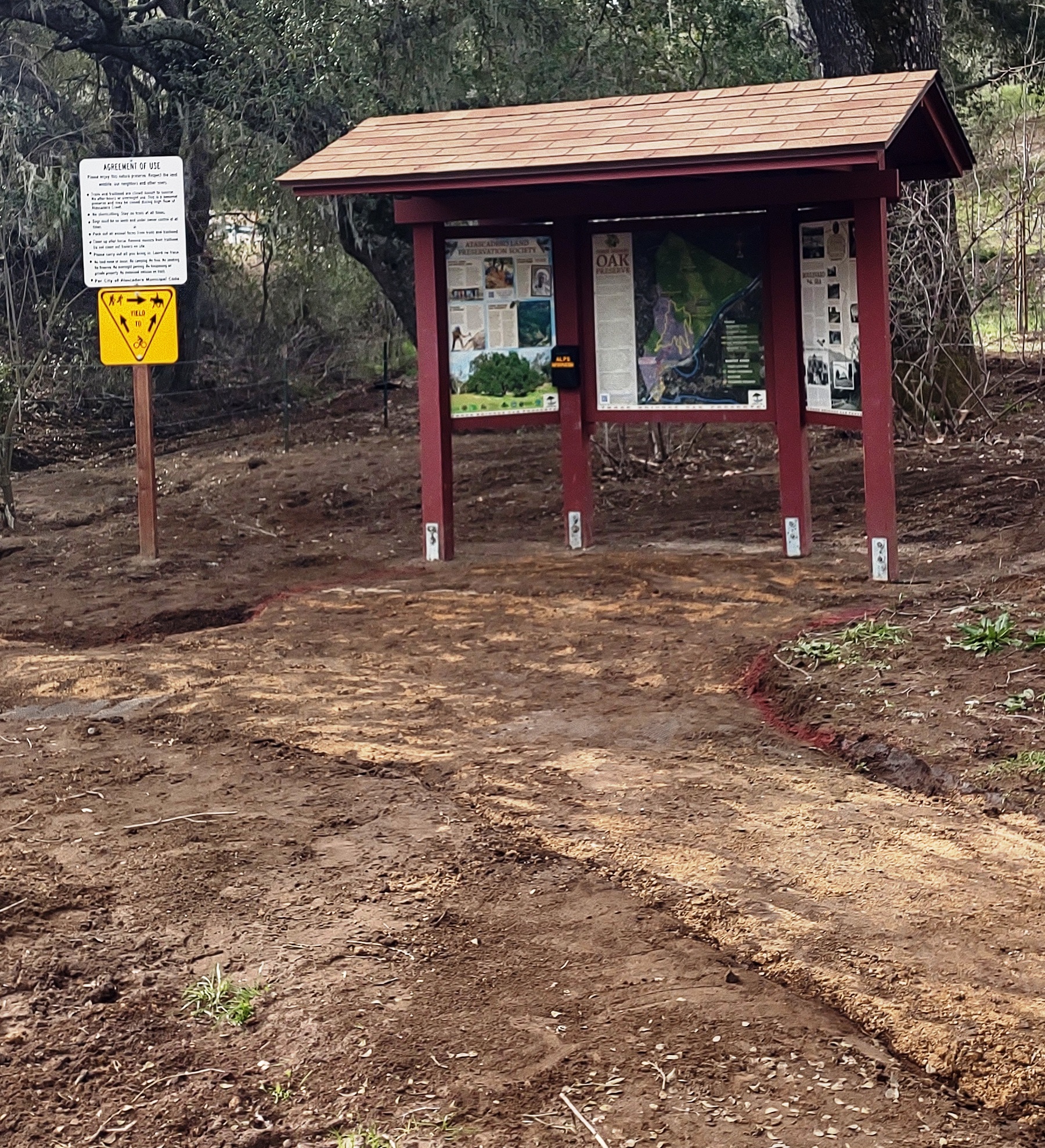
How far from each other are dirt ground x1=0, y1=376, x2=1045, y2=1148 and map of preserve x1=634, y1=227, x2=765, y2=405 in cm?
118

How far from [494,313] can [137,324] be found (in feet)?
8.02

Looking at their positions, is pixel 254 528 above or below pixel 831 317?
below

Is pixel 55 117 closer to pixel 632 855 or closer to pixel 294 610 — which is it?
pixel 294 610

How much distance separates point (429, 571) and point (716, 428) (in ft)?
20.5

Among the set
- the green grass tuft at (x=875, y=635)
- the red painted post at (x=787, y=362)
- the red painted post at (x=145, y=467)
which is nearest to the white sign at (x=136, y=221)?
the red painted post at (x=145, y=467)

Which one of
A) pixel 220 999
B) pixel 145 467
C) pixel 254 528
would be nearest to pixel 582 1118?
pixel 220 999

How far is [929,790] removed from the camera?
5145 millimetres

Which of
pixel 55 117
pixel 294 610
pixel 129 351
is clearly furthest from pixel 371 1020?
pixel 55 117

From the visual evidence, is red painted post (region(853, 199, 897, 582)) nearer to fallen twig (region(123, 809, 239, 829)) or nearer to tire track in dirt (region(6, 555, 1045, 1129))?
tire track in dirt (region(6, 555, 1045, 1129))

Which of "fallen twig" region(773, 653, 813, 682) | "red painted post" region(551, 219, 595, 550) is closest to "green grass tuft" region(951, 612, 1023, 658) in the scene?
"fallen twig" region(773, 653, 813, 682)

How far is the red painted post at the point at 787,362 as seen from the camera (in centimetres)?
937

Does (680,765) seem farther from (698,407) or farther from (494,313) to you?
(494,313)

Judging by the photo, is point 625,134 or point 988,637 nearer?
point 988,637

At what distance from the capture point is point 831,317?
9094 millimetres
